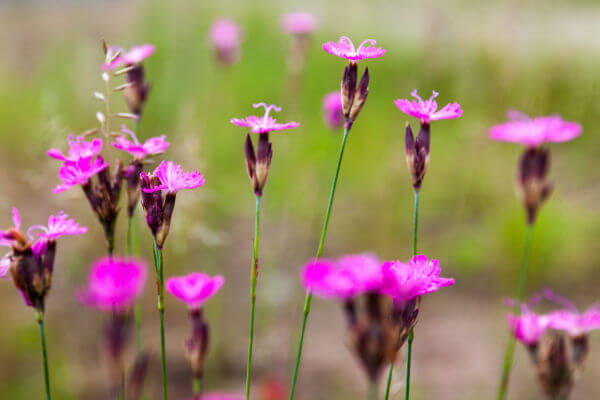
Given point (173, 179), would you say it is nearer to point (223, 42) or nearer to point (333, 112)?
point (333, 112)

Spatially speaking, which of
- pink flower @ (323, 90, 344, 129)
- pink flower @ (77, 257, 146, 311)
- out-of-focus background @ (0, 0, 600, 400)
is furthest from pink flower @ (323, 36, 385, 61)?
pink flower @ (323, 90, 344, 129)

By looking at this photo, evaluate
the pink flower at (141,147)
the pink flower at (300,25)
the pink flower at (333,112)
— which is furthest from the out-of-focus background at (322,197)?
the pink flower at (141,147)

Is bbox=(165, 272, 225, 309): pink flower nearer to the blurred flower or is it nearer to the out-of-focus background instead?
A: the out-of-focus background

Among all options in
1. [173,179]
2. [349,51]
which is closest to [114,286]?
[173,179]

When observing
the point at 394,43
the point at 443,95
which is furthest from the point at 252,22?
the point at 443,95

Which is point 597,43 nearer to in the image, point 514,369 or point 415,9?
point 415,9

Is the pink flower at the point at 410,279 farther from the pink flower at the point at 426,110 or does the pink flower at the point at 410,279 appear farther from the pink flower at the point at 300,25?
the pink flower at the point at 300,25
